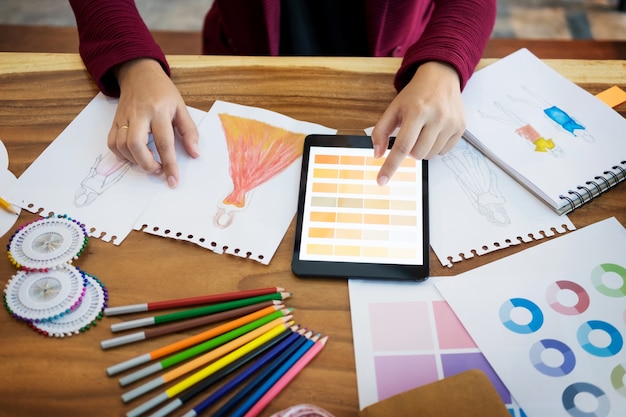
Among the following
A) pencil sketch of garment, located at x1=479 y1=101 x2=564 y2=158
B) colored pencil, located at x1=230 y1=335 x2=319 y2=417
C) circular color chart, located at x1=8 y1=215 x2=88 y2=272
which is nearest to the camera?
colored pencil, located at x1=230 y1=335 x2=319 y2=417

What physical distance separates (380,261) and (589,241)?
0.83 feet

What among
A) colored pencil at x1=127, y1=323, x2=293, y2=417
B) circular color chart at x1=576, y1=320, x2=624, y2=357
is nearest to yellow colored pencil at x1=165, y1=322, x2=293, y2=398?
colored pencil at x1=127, y1=323, x2=293, y2=417

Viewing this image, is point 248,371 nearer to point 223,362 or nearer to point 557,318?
point 223,362

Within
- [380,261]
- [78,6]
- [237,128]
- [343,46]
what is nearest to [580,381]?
[380,261]

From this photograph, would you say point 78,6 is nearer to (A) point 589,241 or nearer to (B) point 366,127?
(B) point 366,127

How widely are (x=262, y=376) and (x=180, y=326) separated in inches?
4.2

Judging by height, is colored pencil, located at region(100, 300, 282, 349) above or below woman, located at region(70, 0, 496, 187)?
below

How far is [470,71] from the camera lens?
82 cm

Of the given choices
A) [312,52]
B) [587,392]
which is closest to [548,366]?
[587,392]

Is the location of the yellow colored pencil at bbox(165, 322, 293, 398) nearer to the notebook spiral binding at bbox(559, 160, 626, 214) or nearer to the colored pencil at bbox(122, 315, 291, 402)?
the colored pencil at bbox(122, 315, 291, 402)

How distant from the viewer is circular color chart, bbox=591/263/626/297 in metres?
0.64

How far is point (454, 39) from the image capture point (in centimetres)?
82

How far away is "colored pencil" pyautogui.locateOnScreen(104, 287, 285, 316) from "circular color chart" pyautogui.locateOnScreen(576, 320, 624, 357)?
33 cm

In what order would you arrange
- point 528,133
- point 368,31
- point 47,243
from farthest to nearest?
point 368,31, point 528,133, point 47,243
